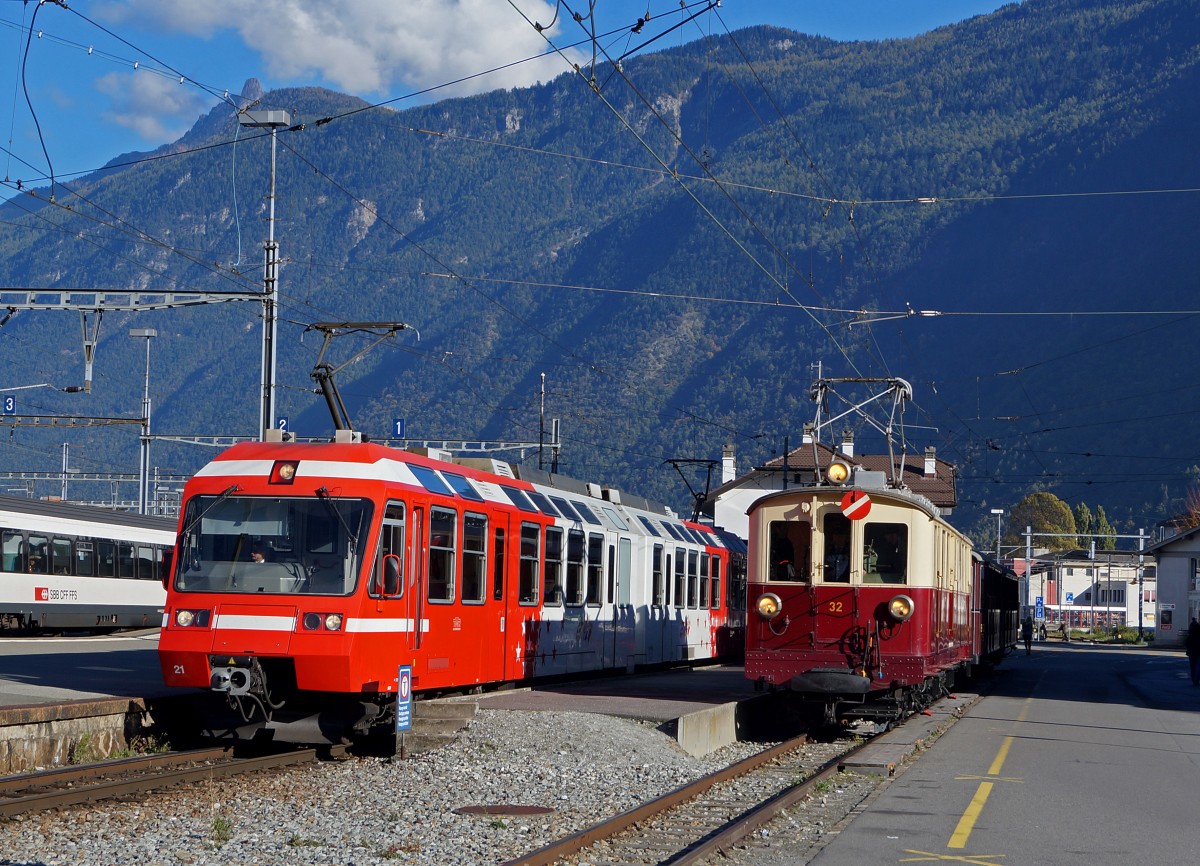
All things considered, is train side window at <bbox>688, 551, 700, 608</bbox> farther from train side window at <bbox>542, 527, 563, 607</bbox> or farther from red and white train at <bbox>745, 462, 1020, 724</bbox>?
red and white train at <bbox>745, 462, 1020, 724</bbox>

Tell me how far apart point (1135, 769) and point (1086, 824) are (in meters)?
4.18

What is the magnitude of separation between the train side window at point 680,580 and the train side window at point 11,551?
48.7 feet

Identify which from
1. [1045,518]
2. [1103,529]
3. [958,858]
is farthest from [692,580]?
[1103,529]

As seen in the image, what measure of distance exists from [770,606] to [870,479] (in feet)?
6.73

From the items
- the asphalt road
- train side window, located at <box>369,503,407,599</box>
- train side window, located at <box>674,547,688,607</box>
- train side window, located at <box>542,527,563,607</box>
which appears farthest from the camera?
train side window, located at <box>674,547,688,607</box>

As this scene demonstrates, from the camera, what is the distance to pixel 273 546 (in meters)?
13.9

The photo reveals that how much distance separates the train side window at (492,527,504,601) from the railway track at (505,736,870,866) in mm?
3882

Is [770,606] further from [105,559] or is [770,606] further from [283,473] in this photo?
[105,559]

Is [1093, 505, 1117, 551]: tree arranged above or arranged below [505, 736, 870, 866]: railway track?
above

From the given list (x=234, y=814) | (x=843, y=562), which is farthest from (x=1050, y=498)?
(x=234, y=814)

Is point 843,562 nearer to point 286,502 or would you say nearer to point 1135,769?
point 1135,769

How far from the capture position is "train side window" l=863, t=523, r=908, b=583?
57.6 ft

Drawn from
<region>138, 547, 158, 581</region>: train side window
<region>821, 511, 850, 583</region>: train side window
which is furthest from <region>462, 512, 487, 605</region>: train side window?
<region>138, 547, 158, 581</region>: train side window

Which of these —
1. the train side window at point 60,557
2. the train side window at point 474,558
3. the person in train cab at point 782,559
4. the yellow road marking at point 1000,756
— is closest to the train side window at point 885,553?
the person in train cab at point 782,559
